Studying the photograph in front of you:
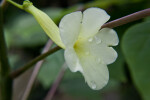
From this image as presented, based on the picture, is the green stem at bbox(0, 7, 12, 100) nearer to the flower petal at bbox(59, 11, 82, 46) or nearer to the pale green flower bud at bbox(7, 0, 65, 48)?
the pale green flower bud at bbox(7, 0, 65, 48)

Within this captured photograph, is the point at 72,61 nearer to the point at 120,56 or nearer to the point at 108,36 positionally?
the point at 108,36

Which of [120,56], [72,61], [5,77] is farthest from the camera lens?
[120,56]

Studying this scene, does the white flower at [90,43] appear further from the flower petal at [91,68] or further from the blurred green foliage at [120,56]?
the blurred green foliage at [120,56]

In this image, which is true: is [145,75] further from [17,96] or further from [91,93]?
[17,96]

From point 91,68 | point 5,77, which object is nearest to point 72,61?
point 91,68

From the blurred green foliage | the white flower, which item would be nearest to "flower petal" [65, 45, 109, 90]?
the white flower

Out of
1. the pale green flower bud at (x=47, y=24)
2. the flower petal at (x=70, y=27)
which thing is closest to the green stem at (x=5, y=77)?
the pale green flower bud at (x=47, y=24)

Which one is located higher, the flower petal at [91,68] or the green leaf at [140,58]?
the flower petal at [91,68]

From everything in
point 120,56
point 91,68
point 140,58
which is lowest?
point 120,56
